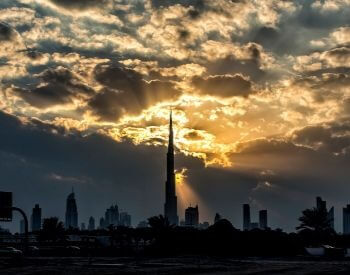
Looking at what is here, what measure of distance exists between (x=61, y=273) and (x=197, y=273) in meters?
10.6

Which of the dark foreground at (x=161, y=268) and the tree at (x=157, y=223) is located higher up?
the tree at (x=157, y=223)

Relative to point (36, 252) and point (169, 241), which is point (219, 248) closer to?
point (169, 241)

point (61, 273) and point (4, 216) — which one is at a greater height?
point (4, 216)

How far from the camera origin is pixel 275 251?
331 ft

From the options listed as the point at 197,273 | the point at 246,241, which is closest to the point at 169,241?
the point at 246,241

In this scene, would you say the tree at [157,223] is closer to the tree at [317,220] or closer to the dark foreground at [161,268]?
the tree at [317,220]

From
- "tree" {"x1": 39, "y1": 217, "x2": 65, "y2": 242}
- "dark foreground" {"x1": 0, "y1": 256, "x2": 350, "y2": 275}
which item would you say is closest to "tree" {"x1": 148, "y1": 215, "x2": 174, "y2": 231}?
"tree" {"x1": 39, "y1": 217, "x2": 65, "y2": 242}

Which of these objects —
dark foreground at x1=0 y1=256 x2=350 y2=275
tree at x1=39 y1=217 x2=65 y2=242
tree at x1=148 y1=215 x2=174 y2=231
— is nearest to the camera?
dark foreground at x1=0 y1=256 x2=350 y2=275

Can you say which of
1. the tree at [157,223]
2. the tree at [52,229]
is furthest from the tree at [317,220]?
the tree at [52,229]

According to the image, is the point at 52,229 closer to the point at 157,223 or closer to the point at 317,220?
the point at 157,223

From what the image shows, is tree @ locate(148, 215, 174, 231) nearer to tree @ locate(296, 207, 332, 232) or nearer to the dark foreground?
tree @ locate(296, 207, 332, 232)

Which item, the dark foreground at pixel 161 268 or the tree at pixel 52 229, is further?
the tree at pixel 52 229

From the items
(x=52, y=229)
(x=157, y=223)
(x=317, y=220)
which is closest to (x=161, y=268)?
(x=157, y=223)

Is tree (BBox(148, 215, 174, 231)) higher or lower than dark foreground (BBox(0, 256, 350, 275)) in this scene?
higher
